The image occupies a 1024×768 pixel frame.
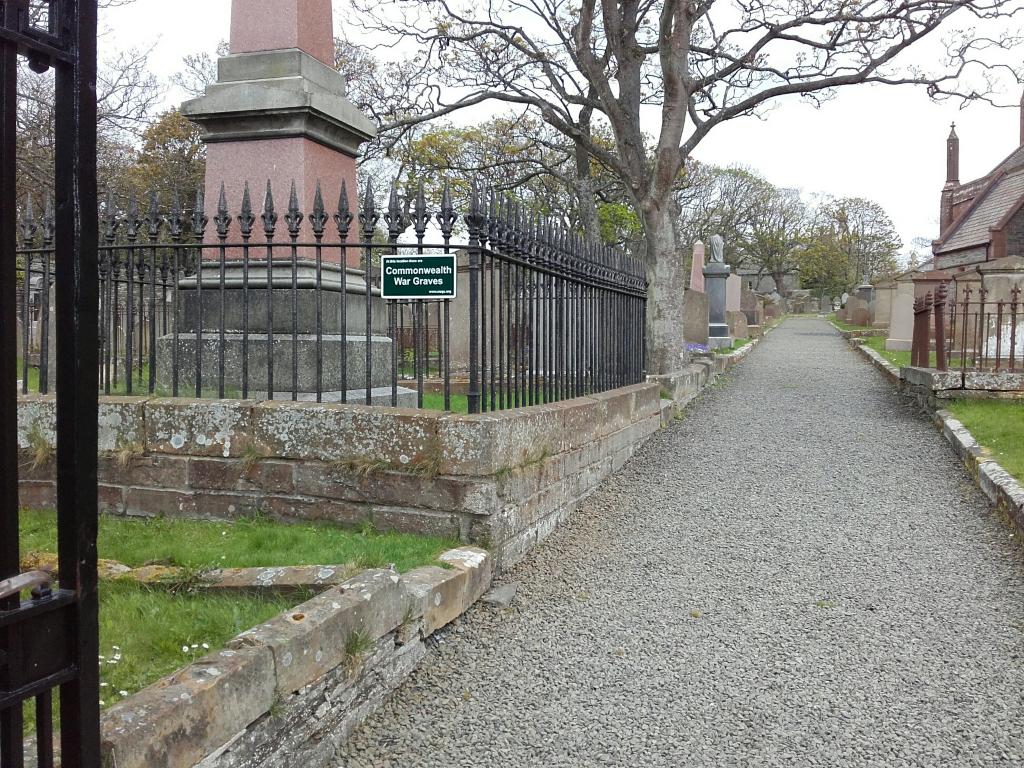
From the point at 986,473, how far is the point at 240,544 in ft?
18.9

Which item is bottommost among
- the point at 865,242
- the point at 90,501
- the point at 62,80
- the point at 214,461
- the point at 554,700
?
the point at 554,700

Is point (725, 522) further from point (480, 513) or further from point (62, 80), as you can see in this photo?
point (62, 80)

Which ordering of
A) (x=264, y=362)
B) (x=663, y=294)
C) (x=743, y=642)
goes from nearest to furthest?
(x=743, y=642) → (x=264, y=362) → (x=663, y=294)

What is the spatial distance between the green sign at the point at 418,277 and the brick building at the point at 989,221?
91.4 ft

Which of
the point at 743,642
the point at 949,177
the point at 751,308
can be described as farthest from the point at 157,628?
the point at 949,177

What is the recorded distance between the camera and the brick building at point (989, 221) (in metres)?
31.1

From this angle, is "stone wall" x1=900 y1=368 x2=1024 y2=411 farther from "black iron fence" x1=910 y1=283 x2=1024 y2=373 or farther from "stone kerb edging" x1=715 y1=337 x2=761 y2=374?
"stone kerb edging" x1=715 y1=337 x2=761 y2=374

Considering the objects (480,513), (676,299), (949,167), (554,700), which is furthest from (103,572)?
(949,167)

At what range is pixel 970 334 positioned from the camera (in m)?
13.2

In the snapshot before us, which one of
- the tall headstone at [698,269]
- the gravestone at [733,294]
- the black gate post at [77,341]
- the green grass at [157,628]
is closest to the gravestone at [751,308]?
the gravestone at [733,294]

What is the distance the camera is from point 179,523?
14.4ft

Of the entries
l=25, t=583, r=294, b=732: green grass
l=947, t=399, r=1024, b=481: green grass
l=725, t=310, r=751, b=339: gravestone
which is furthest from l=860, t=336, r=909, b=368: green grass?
l=25, t=583, r=294, b=732: green grass

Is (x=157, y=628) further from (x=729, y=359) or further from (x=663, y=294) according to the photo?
(x=729, y=359)

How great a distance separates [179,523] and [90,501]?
2.99m
